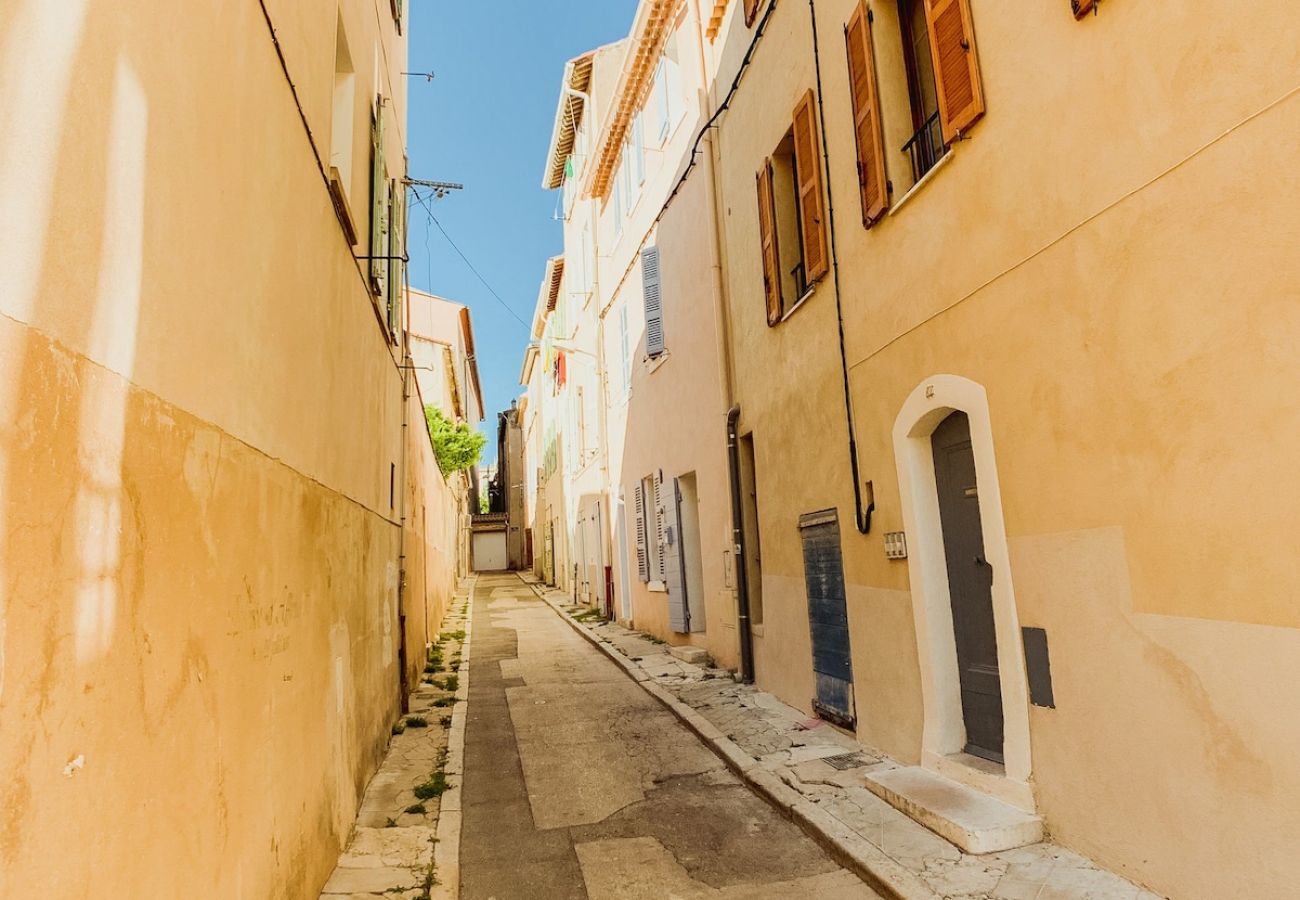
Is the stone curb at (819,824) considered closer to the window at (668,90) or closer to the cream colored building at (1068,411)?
the cream colored building at (1068,411)

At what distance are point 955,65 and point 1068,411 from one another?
241cm

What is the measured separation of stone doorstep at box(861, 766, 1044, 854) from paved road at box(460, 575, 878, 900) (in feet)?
2.12

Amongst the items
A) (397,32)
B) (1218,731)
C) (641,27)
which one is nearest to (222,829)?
(1218,731)

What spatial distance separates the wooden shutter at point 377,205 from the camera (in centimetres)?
735

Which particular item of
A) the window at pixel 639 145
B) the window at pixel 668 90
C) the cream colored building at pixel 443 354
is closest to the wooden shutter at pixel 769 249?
the window at pixel 668 90

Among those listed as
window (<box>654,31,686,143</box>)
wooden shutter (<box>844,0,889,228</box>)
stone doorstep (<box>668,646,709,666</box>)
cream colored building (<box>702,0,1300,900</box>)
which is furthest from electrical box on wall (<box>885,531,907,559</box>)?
window (<box>654,31,686,143</box>)

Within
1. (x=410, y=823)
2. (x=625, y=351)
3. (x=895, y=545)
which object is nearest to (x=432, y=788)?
(x=410, y=823)

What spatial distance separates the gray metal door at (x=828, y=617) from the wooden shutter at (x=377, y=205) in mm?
4713

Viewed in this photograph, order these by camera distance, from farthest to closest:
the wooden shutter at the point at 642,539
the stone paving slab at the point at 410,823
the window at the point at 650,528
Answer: the wooden shutter at the point at 642,539 < the window at the point at 650,528 < the stone paving slab at the point at 410,823

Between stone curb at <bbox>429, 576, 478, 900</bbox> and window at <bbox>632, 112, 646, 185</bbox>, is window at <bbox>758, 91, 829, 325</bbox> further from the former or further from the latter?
window at <bbox>632, 112, 646, 185</bbox>

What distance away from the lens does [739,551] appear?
9859 mm

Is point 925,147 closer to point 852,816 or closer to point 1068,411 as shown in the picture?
point 1068,411

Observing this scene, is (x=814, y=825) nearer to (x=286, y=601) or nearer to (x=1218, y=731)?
(x=1218, y=731)

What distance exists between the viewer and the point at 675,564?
1220 centimetres
